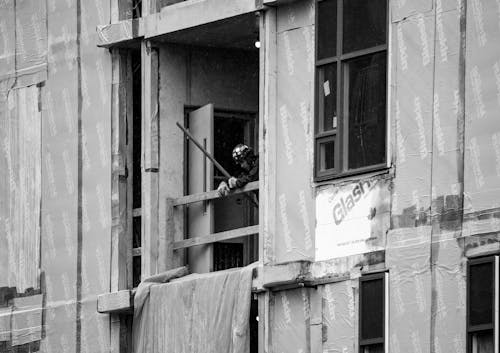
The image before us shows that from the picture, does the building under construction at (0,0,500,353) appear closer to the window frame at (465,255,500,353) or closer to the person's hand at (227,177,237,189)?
the window frame at (465,255,500,353)

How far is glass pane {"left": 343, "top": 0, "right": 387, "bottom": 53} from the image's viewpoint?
30141 mm

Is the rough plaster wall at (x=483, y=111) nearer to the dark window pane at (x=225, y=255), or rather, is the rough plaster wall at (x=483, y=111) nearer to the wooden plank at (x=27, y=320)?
the dark window pane at (x=225, y=255)

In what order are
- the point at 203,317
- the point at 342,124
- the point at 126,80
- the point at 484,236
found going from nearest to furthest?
the point at 484,236 < the point at 342,124 < the point at 203,317 < the point at 126,80

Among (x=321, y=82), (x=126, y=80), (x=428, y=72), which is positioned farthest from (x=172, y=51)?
(x=428, y=72)

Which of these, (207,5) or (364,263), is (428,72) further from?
(207,5)

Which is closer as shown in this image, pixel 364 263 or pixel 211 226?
pixel 364 263

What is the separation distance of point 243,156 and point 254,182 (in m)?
0.49

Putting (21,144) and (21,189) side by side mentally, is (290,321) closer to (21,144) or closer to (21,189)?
(21,189)

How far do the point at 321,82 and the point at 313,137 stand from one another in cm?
75

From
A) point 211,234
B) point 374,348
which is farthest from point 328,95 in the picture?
point 211,234

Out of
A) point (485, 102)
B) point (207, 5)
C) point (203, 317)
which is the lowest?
point (203, 317)

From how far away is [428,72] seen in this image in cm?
2923

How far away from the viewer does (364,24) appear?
30422 mm

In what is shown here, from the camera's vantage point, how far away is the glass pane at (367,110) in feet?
98.4
